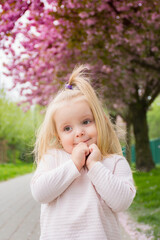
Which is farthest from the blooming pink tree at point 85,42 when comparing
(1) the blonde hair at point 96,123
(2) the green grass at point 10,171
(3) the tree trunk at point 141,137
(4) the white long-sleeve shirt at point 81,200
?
(2) the green grass at point 10,171

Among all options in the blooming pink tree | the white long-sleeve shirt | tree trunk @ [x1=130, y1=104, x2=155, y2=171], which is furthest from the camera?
tree trunk @ [x1=130, y1=104, x2=155, y2=171]

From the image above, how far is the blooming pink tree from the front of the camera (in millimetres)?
7371

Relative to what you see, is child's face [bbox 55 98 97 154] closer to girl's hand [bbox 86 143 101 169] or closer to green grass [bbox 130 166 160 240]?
girl's hand [bbox 86 143 101 169]

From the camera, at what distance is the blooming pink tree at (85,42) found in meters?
7.37

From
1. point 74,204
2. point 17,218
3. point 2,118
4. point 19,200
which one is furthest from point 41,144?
point 2,118

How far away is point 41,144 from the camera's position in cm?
263

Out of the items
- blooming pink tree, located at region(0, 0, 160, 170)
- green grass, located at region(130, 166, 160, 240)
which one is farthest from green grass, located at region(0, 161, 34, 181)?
green grass, located at region(130, 166, 160, 240)

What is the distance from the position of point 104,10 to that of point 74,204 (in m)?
6.56

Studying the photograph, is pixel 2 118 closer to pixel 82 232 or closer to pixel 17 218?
pixel 17 218

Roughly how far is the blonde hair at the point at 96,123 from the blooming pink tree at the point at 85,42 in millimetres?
2141

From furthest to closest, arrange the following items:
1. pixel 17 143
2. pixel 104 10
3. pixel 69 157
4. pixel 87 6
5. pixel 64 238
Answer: pixel 17 143 → pixel 104 10 → pixel 87 6 → pixel 69 157 → pixel 64 238

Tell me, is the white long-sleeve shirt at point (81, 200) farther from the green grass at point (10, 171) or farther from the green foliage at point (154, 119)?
the green foliage at point (154, 119)

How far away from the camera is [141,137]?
55.0 ft

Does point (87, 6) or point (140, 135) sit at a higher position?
point (87, 6)
